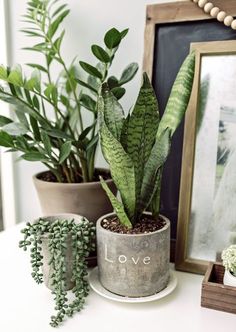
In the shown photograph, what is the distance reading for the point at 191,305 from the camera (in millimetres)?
557

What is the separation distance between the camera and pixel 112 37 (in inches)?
23.3

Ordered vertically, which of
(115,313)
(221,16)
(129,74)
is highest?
(221,16)

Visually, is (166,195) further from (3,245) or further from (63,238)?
(3,245)

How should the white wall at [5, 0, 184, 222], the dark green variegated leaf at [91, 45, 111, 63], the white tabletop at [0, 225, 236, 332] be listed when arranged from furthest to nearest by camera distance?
the white wall at [5, 0, 184, 222] < the dark green variegated leaf at [91, 45, 111, 63] < the white tabletop at [0, 225, 236, 332]

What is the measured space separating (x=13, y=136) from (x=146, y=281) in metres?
0.37

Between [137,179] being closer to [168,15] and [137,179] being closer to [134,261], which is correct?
[134,261]

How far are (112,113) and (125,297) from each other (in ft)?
1.00

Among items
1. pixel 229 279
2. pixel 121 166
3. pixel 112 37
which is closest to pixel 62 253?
pixel 121 166

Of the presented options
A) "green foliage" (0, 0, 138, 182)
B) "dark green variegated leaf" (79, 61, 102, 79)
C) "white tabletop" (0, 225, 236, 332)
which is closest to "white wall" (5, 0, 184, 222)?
"green foliage" (0, 0, 138, 182)

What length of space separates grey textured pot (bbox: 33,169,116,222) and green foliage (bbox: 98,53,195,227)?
0.36ft

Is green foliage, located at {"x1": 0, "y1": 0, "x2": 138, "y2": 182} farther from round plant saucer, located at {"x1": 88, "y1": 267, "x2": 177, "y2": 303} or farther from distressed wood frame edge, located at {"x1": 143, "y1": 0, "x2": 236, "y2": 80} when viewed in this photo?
round plant saucer, located at {"x1": 88, "y1": 267, "x2": 177, "y2": 303}

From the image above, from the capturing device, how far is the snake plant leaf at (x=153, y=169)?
534 mm

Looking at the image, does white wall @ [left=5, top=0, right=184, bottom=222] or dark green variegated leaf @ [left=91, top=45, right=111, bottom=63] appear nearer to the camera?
dark green variegated leaf @ [left=91, top=45, right=111, bottom=63]

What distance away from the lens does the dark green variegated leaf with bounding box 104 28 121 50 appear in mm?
585
